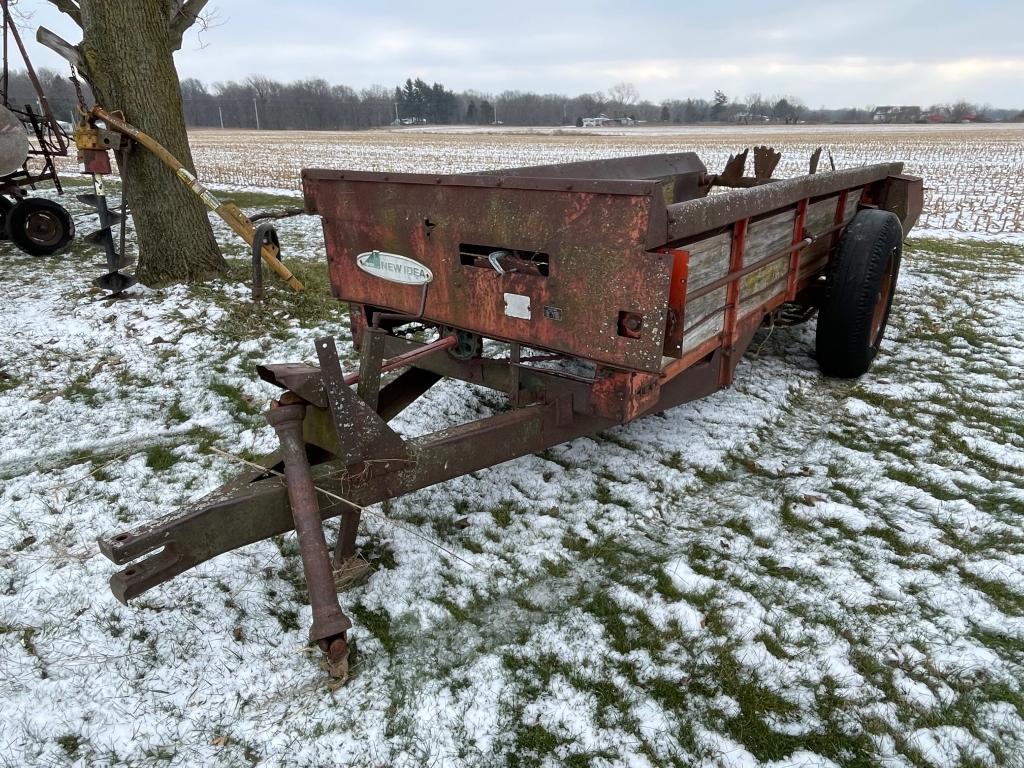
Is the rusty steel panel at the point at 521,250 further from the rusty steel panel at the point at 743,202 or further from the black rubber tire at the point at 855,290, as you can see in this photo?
the black rubber tire at the point at 855,290

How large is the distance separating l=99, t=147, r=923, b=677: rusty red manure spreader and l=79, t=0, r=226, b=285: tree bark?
10.7 feet

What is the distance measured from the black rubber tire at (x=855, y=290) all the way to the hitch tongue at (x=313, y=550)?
342cm

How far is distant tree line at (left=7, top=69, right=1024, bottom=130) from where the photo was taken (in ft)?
238

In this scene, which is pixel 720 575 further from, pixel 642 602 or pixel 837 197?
pixel 837 197

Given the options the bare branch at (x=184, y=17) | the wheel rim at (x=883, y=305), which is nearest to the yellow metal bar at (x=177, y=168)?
the bare branch at (x=184, y=17)

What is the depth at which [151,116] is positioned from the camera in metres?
5.42

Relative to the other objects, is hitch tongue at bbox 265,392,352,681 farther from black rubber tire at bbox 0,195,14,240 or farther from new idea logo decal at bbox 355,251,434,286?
black rubber tire at bbox 0,195,14,240

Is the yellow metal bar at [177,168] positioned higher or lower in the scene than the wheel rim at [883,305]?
higher

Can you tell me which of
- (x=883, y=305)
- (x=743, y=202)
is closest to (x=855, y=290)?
(x=883, y=305)

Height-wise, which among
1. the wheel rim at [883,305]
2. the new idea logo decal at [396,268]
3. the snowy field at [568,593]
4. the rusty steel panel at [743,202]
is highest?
the rusty steel panel at [743,202]

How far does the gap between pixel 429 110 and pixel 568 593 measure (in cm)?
9296

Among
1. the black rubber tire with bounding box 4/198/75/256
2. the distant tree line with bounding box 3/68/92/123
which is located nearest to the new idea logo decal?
the black rubber tire with bounding box 4/198/75/256

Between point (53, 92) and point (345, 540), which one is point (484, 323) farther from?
point (53, 92)

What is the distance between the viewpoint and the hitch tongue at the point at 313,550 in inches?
77.3
